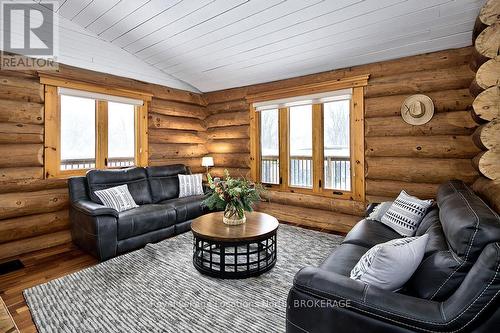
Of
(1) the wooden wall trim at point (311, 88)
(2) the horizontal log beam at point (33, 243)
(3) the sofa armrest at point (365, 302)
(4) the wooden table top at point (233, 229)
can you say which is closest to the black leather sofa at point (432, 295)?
(3) the sofa armrest at point (365, 302)

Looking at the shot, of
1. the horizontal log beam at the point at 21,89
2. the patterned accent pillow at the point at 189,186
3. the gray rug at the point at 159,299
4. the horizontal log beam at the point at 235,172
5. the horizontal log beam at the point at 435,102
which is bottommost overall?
the gray rug at the point at 159,299

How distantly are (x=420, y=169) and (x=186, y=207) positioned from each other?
330 cm

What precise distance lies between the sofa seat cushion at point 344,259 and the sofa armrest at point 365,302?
392mm

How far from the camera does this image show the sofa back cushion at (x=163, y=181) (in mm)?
4246

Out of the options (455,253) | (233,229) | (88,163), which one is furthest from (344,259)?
(88,163)

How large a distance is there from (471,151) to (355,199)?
1482mm

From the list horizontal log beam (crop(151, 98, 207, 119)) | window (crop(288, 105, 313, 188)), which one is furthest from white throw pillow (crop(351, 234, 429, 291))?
horizontal log beam (crop(151, 98, 207, 119))

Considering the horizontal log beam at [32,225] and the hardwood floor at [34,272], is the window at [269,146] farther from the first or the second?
the horizontal log beam at [32,225]

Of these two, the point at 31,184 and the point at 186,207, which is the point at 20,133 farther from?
the point at 186,207

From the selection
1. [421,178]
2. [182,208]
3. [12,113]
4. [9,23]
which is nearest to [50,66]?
[9,23]

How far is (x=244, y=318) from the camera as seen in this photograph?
1.95m

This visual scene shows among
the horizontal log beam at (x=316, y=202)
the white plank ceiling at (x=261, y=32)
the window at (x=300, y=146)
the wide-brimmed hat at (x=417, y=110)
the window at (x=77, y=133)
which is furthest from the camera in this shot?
the window at (x=300, y=146)

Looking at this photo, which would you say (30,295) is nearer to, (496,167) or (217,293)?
(217,293)

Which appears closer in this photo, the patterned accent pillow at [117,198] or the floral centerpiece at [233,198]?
the floral centerpiece at [233,198]
